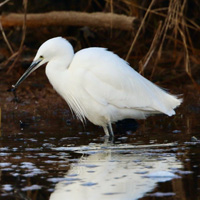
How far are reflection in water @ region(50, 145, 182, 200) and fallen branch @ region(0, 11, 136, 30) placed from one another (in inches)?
130

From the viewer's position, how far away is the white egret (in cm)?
537

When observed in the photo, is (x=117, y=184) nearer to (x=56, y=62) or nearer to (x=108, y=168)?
A: (x=108, y=168)

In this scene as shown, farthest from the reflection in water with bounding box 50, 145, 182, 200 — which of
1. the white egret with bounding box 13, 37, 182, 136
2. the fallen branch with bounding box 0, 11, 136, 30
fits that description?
the fallen branch with bounding box 0, 11, 136, 30

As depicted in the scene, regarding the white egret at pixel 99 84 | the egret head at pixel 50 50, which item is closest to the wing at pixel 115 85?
the white egret at pixel 99 84

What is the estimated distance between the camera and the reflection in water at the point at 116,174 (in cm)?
327

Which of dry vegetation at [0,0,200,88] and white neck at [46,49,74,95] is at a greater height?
dry vegetation at [0,0,200,88]

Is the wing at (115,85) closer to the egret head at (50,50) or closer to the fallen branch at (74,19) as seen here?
the egret head at (50,50)

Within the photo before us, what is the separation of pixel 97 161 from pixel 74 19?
12.7 feet

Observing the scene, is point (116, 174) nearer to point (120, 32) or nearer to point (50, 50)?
point (50, 50)

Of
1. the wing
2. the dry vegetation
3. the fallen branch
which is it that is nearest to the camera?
the wing

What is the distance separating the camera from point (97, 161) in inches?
165

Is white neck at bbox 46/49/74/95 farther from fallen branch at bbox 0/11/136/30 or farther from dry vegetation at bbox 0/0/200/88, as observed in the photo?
fallen branch at bbox 0/11/136/30

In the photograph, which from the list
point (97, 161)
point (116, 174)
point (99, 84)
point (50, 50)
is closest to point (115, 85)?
point (99, 84)

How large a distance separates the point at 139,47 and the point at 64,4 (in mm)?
2084
